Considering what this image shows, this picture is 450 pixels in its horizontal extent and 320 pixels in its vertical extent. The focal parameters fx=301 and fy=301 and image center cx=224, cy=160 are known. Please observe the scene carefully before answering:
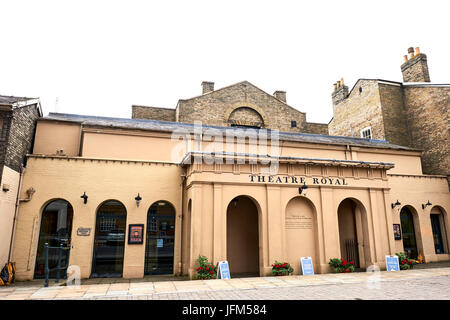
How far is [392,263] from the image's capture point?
12.2 meters

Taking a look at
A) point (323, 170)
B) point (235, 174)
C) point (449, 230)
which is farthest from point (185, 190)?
point (449, 230)

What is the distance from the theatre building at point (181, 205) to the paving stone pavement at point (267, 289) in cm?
138

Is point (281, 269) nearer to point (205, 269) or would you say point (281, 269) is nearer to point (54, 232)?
point (205, 269)

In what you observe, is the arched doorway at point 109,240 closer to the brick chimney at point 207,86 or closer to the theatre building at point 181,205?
the theatre building at point 181,205

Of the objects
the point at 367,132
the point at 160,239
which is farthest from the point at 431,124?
the point at 160,239

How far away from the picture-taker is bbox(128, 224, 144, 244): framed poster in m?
11.8

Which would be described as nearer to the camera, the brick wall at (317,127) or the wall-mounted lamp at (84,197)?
the wall-mounted lamp at (84,197)

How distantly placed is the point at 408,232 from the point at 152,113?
17837 millimetres

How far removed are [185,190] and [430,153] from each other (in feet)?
52.6

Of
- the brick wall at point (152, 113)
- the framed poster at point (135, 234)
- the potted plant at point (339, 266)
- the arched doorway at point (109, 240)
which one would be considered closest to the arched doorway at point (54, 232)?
the arched doorway at point (109, 240)

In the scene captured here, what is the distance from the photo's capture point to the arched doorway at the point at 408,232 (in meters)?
16.0
